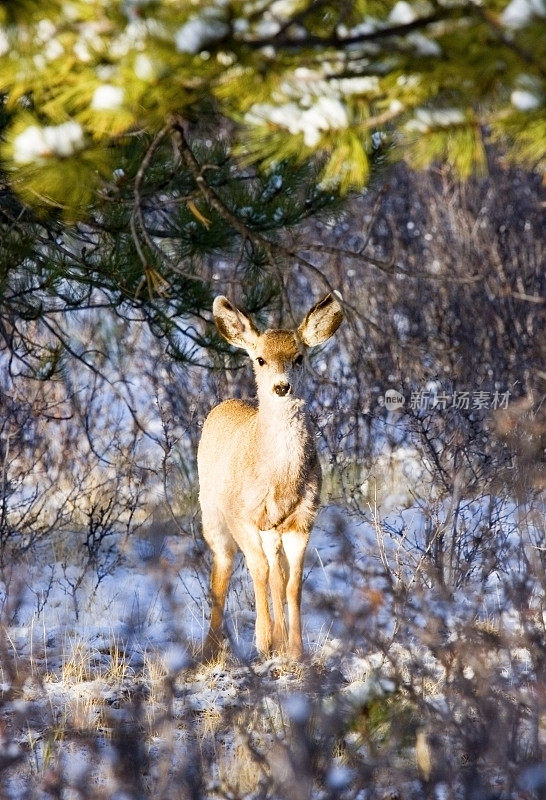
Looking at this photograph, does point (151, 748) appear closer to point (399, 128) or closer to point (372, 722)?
point (372, 722)

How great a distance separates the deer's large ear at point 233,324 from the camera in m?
5.95

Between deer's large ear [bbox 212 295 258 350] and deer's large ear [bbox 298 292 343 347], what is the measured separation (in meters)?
0.28

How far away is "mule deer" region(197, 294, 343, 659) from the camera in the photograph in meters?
6.00

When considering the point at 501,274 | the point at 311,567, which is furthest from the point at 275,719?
the point at 501,274

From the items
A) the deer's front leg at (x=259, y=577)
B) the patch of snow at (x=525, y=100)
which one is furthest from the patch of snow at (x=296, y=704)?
the patch of snow at (x=525, y=100)

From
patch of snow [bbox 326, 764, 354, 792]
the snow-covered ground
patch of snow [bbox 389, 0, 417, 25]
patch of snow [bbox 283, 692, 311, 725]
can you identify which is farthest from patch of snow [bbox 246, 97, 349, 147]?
patch of snow [bbox 326, 764, 354, 792]

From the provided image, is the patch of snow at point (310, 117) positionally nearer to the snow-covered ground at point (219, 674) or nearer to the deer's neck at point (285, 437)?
the snow-covered ground at point (219, 674)

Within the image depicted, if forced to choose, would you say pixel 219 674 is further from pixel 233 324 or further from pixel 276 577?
pixel 233 324

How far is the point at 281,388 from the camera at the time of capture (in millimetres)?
5953

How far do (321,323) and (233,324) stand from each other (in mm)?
492

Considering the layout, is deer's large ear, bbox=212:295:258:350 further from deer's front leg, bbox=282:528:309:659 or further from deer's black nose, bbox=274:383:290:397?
deer's front leg, bbox=282:528:309:659

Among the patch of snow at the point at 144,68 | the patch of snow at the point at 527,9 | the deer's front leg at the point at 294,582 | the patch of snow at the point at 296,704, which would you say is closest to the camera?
the patch of snow at the point at 527,9
